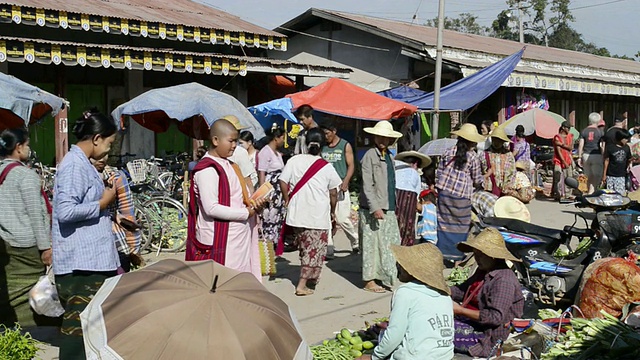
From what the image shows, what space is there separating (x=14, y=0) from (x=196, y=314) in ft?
37.5

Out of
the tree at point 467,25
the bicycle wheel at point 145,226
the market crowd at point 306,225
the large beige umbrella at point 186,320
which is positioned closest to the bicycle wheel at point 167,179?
the bicycle wheel at point 145,226

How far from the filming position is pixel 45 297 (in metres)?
5.45

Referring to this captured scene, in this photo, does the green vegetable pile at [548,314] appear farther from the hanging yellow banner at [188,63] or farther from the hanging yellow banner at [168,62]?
the hanging yellow banner at [188,63]

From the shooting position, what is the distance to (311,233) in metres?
7.84

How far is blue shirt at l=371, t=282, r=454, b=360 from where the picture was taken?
431 centimetres

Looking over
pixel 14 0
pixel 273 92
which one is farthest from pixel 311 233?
pixel 273 92

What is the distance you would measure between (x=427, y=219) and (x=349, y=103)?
480 centimetres

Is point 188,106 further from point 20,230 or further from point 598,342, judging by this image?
point 598,342

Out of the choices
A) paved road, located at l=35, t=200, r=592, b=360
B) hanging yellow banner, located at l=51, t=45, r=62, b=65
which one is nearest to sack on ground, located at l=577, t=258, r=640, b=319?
paved road, located at l=35, t=200, r=592, b=360

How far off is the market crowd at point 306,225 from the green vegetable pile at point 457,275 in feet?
1.31

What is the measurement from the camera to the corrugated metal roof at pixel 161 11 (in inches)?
541

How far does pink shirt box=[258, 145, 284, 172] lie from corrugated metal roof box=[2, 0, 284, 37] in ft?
17.7

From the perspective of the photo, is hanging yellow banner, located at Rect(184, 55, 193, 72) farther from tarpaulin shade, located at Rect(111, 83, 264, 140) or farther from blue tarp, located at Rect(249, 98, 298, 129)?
tarpaulin shade, located at Rect(111, 83, 264, 140)

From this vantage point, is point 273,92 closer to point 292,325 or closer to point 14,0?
point 14,0
